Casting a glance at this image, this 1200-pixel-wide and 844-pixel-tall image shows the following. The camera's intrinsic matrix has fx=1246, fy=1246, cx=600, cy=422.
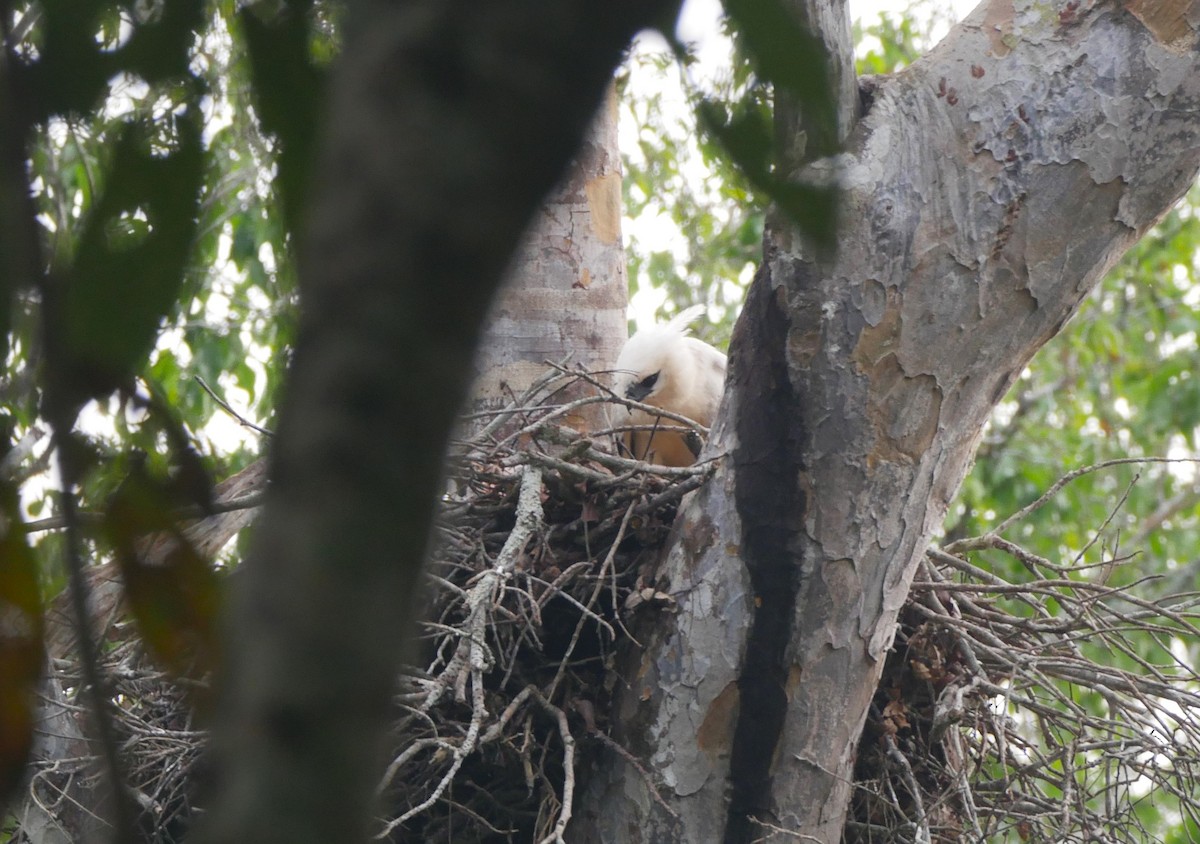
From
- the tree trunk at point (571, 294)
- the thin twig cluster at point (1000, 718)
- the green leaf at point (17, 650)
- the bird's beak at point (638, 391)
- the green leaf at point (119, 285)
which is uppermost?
the tree trunk at point (571, 294)

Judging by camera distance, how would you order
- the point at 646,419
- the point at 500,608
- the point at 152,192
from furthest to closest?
1. the point at 646,419
2. the point at 500,608
3. the point at 152,192

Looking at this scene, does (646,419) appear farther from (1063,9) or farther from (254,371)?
(254,371)

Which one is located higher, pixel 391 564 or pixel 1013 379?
pixel 1013 379

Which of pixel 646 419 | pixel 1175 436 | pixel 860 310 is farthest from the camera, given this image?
pixel 1175 436

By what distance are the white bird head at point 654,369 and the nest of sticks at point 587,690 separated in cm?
57

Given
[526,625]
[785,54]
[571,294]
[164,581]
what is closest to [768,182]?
[785,54]

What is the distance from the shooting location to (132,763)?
9.27 ft

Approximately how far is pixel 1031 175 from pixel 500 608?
136cm

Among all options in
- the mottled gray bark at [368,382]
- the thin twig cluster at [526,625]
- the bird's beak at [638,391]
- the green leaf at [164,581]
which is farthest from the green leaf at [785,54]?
the bird's beak at [638,391]

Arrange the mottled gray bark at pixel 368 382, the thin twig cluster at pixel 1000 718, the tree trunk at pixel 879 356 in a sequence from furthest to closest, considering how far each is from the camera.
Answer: the thin twig cluster at pixel 1000 718 < the tree trunk at pixel 879 356 < the mottled gray bark at pixel 368 382

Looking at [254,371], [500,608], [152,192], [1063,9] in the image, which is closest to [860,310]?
[1063,9]

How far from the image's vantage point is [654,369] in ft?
11.9

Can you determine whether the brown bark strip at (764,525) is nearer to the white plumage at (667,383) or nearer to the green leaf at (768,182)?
the white plumage at (667,383)

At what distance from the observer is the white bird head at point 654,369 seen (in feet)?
11.9
